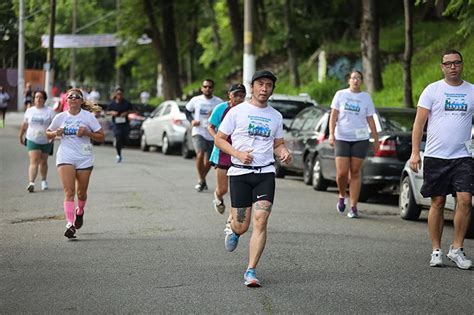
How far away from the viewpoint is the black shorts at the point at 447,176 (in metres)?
10.7

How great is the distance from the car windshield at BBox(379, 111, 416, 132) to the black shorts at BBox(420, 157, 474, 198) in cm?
655

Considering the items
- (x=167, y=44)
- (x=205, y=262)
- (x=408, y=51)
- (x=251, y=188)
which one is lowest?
(x=205, y=262)

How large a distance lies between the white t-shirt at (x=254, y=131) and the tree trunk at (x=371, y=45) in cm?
2108

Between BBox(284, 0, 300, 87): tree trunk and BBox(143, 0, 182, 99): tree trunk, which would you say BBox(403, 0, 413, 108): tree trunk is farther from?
BBox(143, 0, 182, 99): tree trunk

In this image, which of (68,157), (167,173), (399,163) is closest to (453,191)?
(68,157)

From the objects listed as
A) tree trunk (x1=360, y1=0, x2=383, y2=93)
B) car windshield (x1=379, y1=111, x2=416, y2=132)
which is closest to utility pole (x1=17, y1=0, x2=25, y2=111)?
car windshield (x1=379, y1=111, x2=416, y2=132)

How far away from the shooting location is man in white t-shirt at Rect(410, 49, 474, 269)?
10.6 m

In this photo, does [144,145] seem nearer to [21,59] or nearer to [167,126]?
[167,126]

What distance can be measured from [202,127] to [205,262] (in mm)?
8644

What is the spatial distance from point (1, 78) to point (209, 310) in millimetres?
23272

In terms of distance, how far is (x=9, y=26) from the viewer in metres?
19.7

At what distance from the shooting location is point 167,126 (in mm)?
31906

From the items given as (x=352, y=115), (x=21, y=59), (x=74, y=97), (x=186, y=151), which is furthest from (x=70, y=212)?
(x=21, y=59)

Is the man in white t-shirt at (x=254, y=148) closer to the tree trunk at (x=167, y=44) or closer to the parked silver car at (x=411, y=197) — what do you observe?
the parked silver car at (x=411, y=197)
